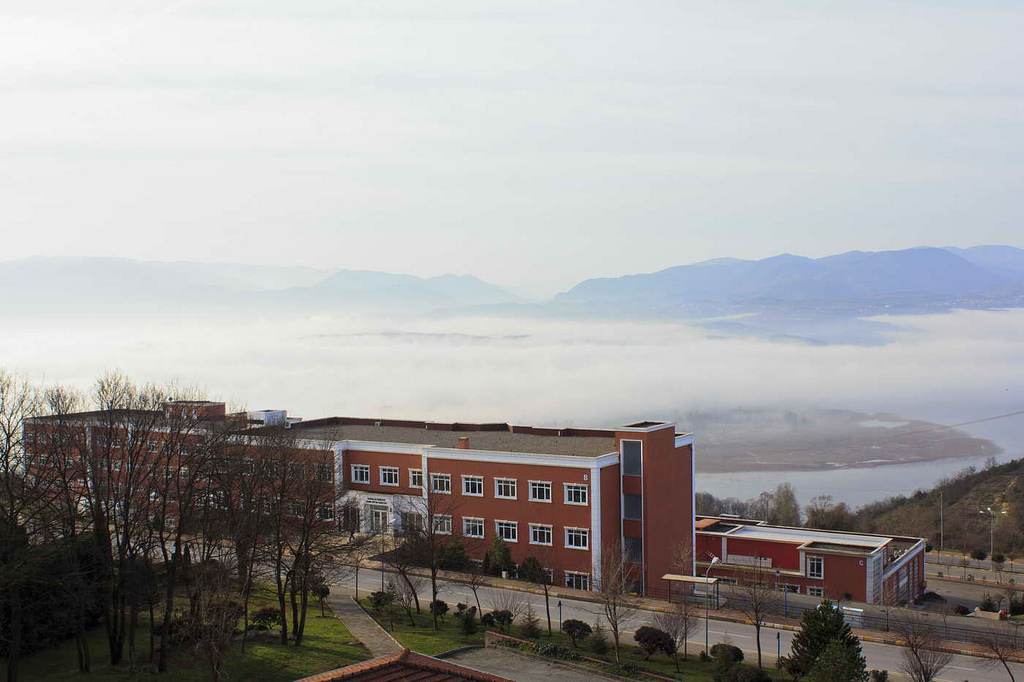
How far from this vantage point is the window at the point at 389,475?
4669 cm

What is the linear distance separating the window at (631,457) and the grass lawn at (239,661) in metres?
15.0

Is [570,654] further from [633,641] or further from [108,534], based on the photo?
[108,534]

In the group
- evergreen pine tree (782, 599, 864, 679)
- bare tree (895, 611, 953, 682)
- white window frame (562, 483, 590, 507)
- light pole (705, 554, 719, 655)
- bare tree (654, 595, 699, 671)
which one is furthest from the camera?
white window frame (562, 483, 590, 507)

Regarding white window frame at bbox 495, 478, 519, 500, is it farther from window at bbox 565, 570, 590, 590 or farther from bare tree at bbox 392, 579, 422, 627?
bare tree at bbox 392, 579, 422, 627

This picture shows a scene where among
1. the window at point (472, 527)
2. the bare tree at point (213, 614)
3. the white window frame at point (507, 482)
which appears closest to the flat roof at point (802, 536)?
the white window frame at point (507, 482)

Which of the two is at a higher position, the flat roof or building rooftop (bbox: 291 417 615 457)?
building rooftop (bbox: 291 417 615 457)

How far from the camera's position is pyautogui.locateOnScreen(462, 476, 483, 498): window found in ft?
144

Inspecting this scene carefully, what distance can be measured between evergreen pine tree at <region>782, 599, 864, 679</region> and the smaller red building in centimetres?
1453

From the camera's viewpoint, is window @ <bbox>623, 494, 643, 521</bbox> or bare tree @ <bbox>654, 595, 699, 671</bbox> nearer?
bare tree @ <bbox>654, 595, 699, 671</bbox>

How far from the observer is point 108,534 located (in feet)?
94.2

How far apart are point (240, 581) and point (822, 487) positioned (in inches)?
3895

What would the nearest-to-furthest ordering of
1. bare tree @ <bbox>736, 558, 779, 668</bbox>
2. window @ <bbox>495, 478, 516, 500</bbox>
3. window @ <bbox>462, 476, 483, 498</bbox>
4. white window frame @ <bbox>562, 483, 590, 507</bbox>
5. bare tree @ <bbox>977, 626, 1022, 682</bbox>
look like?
1. bare tree @ <bbox>977, 626, 1022, 682</bbox>
2. bare tree @ <bbox>736, 558, 779, 668</bbox>
3. white window frame @ <bbox>562, 483, 590, 507</bbox>
4. window @ <bbox>495, 478, 516, 500</bbox>
5. window @ <bbox>462, 476, 483, 498</bbox>

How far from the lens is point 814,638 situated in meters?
28.2

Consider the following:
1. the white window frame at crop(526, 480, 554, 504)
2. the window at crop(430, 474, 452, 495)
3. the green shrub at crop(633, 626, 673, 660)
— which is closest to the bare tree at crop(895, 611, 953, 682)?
the green shrub at crop(633, 626, 673, 660)
